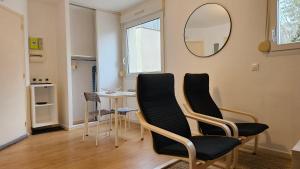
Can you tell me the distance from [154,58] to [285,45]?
7.87 feet

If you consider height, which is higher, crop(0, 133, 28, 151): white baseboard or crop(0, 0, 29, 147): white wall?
crop(0, 0, 29, 147): white wall

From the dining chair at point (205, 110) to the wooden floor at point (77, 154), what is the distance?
0.66 metres

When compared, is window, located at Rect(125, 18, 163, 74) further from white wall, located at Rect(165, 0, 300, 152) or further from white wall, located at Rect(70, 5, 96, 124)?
white wall, located at Rect(165, 0, 300, 152)

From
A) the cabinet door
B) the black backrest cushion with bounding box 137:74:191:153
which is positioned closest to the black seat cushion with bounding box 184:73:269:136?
the black backrest cushion with bounding box 137:74:191:153

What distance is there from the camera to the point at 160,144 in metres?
1.89

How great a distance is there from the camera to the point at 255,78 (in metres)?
2.80

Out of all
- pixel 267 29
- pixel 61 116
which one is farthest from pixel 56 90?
pixel 267 29

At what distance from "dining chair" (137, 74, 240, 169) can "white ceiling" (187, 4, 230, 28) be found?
1424 mm

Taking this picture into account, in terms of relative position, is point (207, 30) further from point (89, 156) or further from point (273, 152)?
point (89, 156)

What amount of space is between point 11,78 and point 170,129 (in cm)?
273

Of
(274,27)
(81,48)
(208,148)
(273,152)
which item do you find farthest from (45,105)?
(274,27)

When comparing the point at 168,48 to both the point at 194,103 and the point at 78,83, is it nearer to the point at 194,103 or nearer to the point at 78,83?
the point at 194,103

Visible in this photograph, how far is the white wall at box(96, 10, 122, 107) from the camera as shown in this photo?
4695 mm

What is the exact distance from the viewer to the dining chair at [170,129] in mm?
1615
